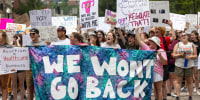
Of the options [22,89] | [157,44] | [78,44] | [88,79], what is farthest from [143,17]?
[22,89]

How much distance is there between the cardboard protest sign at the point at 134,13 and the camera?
9680 millimetres

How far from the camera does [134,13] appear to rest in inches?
388

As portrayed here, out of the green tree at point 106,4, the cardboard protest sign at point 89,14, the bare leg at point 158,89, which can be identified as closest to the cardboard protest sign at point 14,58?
the bare leg at point 158,89

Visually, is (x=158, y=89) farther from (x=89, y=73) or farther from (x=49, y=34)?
(x=49, y=34)

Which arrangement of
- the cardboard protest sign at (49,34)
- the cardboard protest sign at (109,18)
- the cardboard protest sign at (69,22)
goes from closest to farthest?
the cardboard protest sign at (49,34) → the cardboard protest sign at (109,18) → the cardboard protest sign at (69,22)

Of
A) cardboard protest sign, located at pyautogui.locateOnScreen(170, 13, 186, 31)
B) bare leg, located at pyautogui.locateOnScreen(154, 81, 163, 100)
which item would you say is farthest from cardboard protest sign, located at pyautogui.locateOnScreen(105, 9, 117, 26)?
bare leg, located at pyautogui.locateOnScreen(154, 81, 163, 100)

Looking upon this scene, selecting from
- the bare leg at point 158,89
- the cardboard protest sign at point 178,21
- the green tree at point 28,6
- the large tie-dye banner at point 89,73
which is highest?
the green tree at point 28,6

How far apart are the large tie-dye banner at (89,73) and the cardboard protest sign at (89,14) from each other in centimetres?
349

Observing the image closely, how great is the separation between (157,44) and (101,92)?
173 centimetres

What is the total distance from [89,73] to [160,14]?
4.21 m

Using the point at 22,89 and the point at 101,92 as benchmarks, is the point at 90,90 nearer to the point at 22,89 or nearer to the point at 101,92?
the point at 101,92

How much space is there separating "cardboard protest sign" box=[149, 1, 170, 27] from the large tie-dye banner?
10.7ft

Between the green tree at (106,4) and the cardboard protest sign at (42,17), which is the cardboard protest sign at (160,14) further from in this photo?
the green tree at (106,4)

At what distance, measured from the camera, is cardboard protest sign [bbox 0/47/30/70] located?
7.63m
